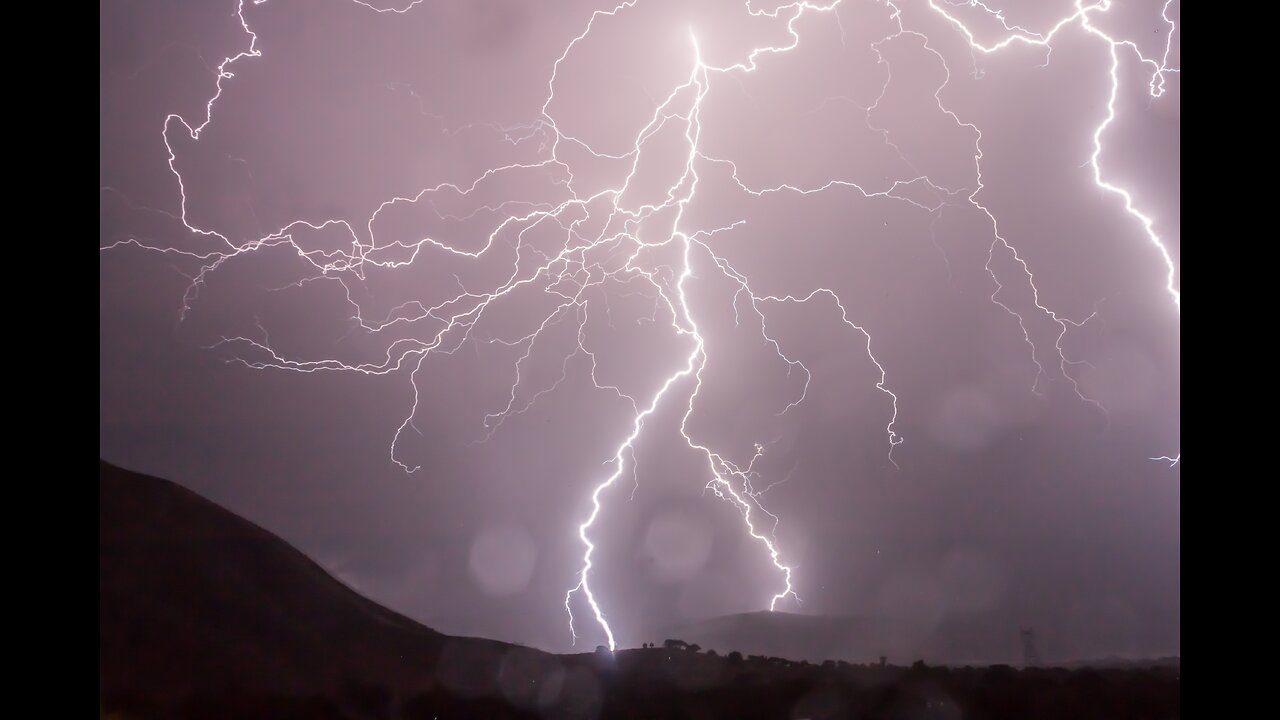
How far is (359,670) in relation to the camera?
11.5 ft

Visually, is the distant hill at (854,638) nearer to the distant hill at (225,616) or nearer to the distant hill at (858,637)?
the distant hill at (858,637)

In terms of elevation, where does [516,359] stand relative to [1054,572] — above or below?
above

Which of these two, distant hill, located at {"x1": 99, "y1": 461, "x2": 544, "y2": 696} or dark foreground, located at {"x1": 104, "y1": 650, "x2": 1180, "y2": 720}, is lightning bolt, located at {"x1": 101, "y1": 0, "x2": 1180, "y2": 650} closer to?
dark foreground, located at {"x1": 104, "y1": 650, "x2": 1180, "y2": 720}

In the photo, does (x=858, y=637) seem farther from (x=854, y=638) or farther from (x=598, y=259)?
(x=598, y=259)

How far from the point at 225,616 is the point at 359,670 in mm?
737

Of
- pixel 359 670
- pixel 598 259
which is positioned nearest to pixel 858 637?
pixel 598 259

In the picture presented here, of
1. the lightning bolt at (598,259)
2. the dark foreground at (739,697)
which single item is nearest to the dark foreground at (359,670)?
the dark foreground at (739,697)

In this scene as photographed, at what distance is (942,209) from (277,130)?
11.6 feet

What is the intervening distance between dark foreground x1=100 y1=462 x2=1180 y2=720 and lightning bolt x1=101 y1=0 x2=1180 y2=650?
0.37 metres

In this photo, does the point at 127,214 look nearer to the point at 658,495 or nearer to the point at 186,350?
the point at 186,350

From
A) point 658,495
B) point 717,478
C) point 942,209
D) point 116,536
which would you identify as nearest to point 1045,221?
point 942,209

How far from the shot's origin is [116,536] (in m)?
3.60
